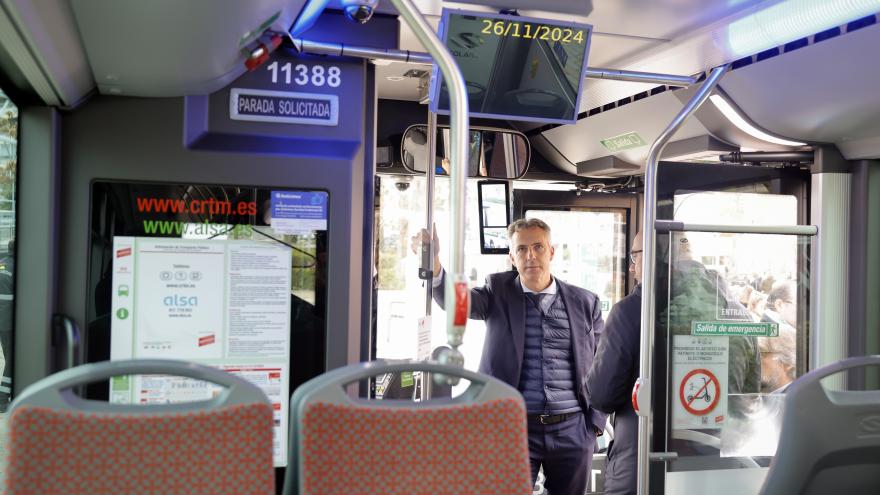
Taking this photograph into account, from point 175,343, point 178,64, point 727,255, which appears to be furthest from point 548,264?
point 178,64

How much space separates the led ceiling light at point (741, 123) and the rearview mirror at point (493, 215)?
1725 millimetres

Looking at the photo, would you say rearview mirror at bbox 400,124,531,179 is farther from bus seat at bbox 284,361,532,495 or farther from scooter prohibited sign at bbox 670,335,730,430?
bus seat at bbox 284,361,532,495

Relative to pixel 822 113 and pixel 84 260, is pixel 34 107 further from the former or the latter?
pixel 822 113

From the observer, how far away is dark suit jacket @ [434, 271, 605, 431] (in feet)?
13.6

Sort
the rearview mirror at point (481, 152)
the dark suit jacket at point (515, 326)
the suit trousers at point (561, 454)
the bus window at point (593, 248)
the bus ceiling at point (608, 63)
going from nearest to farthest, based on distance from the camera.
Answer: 1. the bus ceiling at point (608, 63)
2. the suit trousers at point (561, 454)
3. the dark suit jacket at point (515, 326)
4. the rearview mirror at point (481, 152)
5. the bus window at point (593, 248)

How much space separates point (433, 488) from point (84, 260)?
5.02ft

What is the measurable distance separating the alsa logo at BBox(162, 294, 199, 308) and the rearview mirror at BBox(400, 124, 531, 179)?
2.50 meters

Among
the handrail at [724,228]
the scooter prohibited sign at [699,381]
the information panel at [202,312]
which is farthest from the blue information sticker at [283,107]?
the scooter prohibited sign at [699,381]

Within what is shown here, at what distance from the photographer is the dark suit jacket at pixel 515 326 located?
13.6 ft

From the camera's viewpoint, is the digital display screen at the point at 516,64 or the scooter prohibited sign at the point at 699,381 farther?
the scooter prohibited sign at the point at 699,381

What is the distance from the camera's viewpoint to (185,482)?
4.53ft

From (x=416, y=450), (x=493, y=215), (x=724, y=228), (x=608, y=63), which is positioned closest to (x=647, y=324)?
(x=724, y=228)

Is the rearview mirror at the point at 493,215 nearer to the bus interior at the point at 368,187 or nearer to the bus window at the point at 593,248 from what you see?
the bus window at the point at 593,248

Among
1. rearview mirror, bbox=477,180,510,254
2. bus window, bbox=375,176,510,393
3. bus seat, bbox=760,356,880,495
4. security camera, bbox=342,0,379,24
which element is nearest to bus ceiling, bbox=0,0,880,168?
security camera, bbox=342,0,379,24
